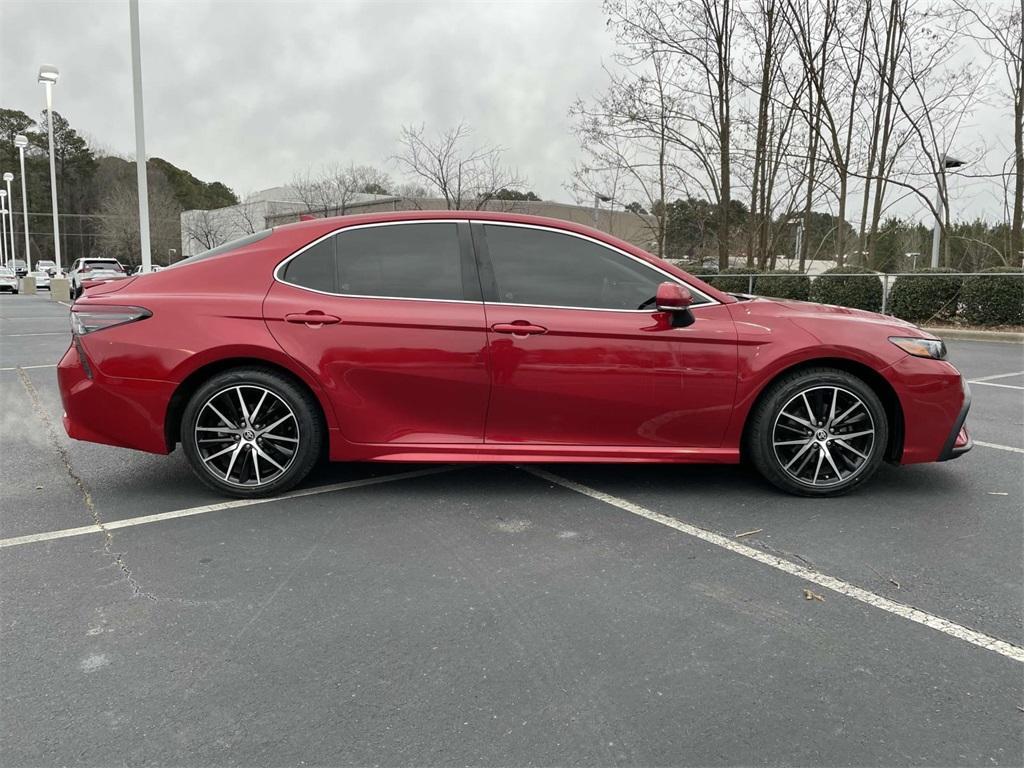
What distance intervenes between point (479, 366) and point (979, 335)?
43.0ft

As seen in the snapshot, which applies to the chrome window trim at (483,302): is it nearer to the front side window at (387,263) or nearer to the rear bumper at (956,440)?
the front side window at (387,263)

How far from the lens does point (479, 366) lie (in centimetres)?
403

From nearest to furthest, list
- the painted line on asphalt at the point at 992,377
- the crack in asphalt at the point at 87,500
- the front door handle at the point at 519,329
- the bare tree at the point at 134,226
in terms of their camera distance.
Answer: the crack in asphalt at the point at 87,500
the front door handle at the point at 519,329
the painted line on asphalt at the point at 992,377
the bare tree at the point at 134,226

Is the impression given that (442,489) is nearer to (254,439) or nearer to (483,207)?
(254,439)

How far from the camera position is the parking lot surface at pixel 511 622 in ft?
7.04

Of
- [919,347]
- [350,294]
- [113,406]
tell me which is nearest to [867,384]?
[919,347]

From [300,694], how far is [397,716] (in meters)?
0.34

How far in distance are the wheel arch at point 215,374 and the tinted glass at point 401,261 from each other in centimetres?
55

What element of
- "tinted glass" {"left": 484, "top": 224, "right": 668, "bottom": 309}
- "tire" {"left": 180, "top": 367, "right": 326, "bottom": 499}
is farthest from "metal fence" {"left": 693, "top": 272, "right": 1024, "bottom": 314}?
"tire" {"left": 180, "top": 367, "right": 326, "bottom": 499}

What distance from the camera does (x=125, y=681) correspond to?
2.40m

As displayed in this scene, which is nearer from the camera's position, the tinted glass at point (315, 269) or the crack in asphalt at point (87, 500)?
the crack in asphalt at point (87, 500)

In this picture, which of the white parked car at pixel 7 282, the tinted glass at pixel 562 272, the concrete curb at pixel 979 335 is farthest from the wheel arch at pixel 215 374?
the white parked car at pixel 7 282

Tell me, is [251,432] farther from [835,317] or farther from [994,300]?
[994,300]

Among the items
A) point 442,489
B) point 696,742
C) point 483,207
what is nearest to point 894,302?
point 483,207
